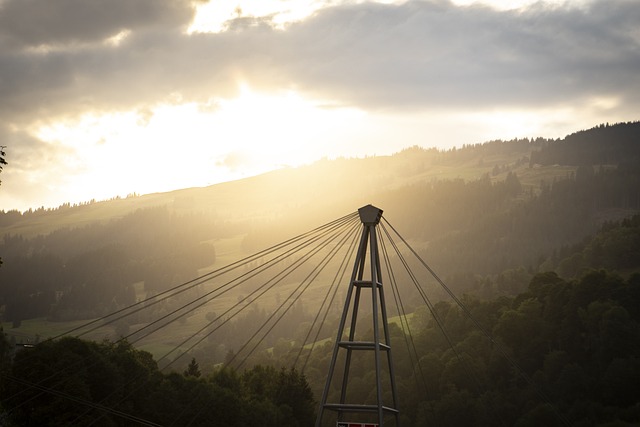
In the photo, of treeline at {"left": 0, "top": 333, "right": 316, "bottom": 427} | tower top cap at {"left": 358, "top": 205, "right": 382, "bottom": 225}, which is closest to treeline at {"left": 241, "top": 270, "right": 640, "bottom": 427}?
treeline at {"left": 0, "top": 333, "right": 316, "bottom": 427}

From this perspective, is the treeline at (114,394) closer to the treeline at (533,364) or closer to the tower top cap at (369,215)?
the treeline at (533,364)

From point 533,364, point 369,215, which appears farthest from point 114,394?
point 533,364

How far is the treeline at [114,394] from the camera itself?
87519 millimetres

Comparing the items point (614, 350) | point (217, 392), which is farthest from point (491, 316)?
point (217, 392)

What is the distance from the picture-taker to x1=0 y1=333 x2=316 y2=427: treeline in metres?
87.5

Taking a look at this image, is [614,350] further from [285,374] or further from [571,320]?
[285,374]

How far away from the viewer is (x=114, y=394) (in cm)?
9619

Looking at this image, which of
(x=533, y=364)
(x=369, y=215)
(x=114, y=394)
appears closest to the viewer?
(x=369, y=215)

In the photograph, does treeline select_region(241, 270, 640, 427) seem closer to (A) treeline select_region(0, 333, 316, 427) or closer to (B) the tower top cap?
(A) treeline select_region(0, 333, 316, 427)

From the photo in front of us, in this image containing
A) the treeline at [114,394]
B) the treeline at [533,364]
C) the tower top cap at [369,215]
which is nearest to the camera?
the tower top cap at [369,215]

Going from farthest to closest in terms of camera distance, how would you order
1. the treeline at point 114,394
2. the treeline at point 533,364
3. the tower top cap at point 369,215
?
the treeline at point 533,364 → the treeline at point 114,394 → the tower top cap at point 369,215

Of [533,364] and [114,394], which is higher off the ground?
[114,394]

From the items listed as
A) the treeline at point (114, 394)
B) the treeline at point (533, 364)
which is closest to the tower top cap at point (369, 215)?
the treeline at point (114, 394)

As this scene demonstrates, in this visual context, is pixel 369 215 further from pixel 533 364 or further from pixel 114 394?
pixel 533 364
